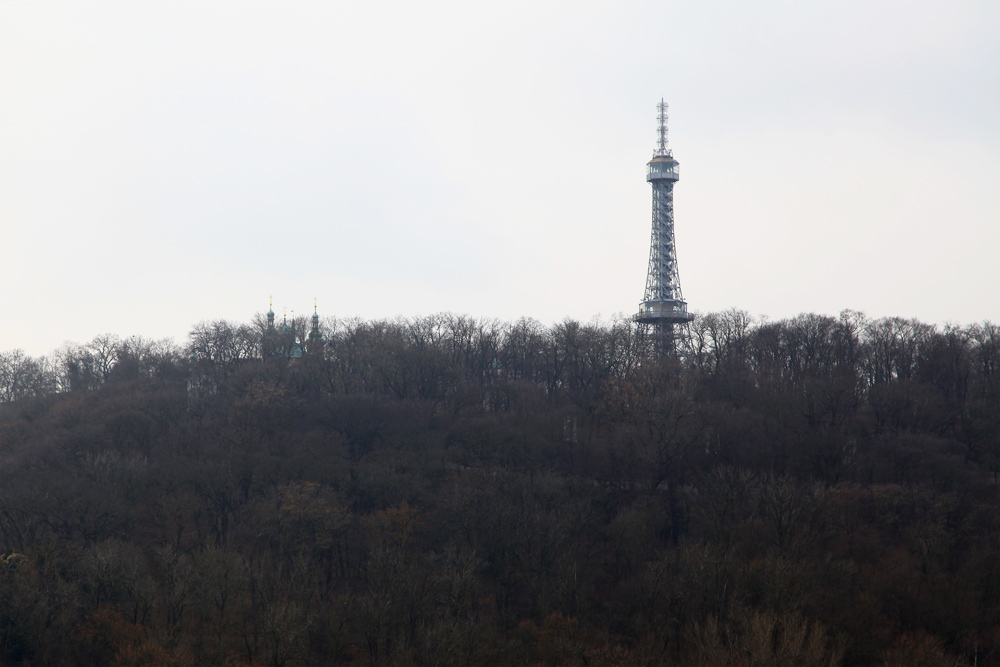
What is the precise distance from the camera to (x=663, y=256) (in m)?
90.2

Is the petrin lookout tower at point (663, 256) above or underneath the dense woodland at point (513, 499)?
above

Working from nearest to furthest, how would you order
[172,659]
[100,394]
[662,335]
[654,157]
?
[172,659], [100,394], [662,335], [654,157]

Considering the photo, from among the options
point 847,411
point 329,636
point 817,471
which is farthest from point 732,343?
point 329,636

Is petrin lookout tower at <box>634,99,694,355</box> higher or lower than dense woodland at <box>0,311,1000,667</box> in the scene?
higher

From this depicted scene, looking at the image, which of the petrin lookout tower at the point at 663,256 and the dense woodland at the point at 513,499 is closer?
the dense woodland at the point at 513,499

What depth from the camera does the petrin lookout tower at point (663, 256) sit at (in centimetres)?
8547

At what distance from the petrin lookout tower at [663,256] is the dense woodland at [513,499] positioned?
13.0 meters

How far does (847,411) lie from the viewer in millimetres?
57500

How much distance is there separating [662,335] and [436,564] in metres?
36.5

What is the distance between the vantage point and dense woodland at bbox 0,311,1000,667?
37.7 metres

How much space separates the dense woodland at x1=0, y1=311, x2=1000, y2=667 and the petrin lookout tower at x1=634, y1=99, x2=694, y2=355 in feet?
42.7

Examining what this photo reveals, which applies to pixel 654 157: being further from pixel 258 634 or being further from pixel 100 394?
pixel 258 634

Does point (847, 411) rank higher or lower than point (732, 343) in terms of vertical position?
lower

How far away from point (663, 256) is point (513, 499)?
4392 centimetres
